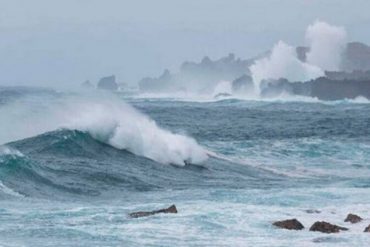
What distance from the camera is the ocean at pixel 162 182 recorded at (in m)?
15.7

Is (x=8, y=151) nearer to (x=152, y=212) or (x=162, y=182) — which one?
(x=162, y=182)

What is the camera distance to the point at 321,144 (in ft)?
135

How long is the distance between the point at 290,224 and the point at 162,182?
370 inches

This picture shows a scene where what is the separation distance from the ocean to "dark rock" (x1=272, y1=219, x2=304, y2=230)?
0.33 metres

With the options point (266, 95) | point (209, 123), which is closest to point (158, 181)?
point (209, 123)

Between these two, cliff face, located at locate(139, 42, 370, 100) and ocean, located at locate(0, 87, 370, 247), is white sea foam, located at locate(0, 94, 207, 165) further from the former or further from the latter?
cliff face, located at locate(139, 42, 370, 100)

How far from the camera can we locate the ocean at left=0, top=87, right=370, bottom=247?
15.7 m

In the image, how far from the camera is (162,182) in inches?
1000

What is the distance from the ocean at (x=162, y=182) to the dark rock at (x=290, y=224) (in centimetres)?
33

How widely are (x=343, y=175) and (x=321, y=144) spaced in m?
11.9

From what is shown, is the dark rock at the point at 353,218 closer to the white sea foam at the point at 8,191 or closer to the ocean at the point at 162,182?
the ocean at the point at 162,182

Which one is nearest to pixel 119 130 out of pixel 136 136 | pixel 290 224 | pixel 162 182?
pixel 136 136

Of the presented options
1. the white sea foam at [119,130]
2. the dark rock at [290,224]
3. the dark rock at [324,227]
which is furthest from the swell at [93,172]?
the dark rock at [324,227]

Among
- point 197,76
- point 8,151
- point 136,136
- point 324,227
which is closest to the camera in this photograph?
point 324,227
